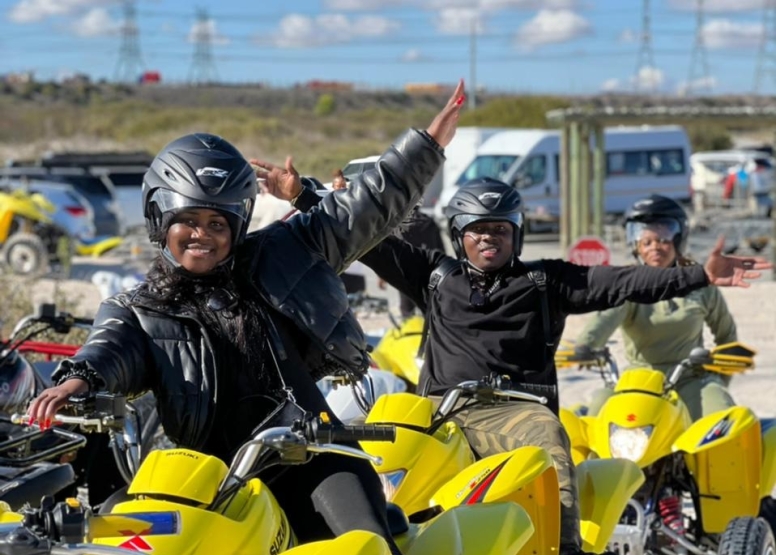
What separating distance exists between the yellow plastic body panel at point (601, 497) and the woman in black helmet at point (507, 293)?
0.30 meters

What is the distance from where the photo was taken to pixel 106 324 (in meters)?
3.26

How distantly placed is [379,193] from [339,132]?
64.7m

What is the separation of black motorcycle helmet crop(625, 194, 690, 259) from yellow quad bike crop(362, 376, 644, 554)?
214cm

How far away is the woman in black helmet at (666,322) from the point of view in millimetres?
6469

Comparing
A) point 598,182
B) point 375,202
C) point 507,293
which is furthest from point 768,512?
point 598,182

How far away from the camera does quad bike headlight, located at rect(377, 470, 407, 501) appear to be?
4.25 m

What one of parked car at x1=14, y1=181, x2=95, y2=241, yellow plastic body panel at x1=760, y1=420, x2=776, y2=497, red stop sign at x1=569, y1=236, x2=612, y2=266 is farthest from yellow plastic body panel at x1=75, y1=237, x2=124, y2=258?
yellow plastic body panel at x1=760, y1=420, x2=776, y2=497

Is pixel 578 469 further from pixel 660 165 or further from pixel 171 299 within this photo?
pixel 660 165

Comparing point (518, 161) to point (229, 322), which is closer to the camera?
point (229, 322)

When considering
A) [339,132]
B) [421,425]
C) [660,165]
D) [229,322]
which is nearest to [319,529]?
[229,322]

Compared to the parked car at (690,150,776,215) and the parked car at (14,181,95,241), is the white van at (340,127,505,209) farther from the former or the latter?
the parked car at (14,181,95,241)

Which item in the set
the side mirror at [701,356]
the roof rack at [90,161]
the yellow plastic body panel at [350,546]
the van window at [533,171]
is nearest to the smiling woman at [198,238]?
the yellow plastic body panel at [350,546]

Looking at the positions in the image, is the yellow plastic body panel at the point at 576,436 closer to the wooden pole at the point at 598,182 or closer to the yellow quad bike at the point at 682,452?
the yellow quad bike at the point at 682,452

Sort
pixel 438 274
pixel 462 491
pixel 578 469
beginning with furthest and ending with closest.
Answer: pixel 438 274 → pixel 578 469 → pixel 462 491
